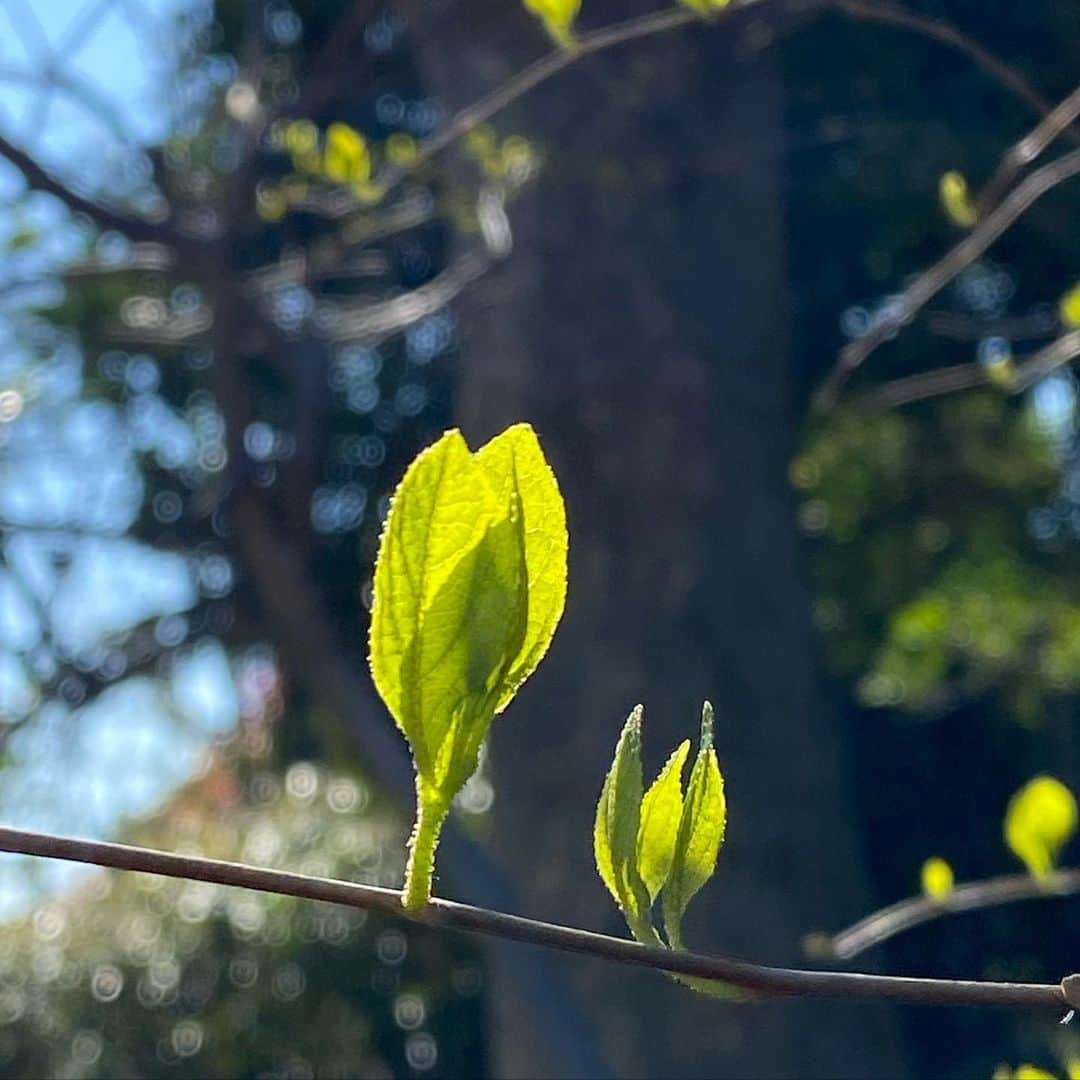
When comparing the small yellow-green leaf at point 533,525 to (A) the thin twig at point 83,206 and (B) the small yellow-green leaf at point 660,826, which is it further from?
(A) the thin twig at point 83,206

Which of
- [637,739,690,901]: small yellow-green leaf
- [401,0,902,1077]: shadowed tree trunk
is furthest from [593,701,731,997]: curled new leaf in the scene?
[401,0,902,1077]: shadowed tree trunk

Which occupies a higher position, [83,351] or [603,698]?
[83,351]

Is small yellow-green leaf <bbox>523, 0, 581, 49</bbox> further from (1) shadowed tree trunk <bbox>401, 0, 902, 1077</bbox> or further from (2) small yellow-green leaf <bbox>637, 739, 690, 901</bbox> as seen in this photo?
(1) shadowed tree trunk <bbox>401, 0, 902, 1077</bbox>

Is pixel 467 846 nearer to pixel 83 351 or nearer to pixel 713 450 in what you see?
pixel 713 450

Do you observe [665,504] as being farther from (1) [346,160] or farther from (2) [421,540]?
(2) [421,540]

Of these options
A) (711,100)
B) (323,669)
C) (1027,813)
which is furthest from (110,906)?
(1027,813)

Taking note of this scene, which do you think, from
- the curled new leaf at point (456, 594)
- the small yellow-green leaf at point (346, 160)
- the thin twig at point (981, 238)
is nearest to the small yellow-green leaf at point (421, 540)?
the curled new leaf at point (456, 594)

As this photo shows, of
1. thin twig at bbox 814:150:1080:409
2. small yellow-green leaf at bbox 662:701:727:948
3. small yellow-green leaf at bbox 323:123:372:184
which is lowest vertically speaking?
small yellow-green leaf at bbox 662:701:727:948
